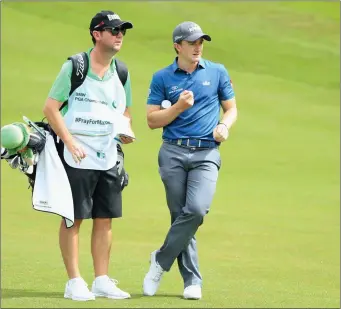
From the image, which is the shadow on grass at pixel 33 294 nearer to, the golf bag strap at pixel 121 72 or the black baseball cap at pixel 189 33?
the golf bag strap at pixel 121 72

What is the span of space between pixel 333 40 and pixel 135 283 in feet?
54.6

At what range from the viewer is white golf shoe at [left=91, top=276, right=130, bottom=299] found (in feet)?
23.1

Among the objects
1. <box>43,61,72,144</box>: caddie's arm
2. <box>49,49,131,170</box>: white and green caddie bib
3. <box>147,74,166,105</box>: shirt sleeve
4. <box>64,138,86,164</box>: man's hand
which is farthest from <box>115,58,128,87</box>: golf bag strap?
<box>64,138,86,164</box>: man's hand

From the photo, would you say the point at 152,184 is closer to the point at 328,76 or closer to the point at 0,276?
the point at 0,276

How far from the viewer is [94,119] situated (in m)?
6.98

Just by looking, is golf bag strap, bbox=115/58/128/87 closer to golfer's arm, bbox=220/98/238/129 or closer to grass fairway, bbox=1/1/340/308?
golfer's arm, bbox=220/98/238/129

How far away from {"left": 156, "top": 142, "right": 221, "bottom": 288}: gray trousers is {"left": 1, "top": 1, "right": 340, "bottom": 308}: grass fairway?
0.96ft

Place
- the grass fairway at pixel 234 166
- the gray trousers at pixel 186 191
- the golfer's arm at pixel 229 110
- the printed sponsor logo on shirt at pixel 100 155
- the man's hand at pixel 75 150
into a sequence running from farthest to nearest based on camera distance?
the grass fairway at pixel 234 166
the golfer's arm at pixel 229 110
the gray trousers at pixel 186 191
the printed sponsor logo on shirt at pixel 100 155
the man's hand at pixel 75 150

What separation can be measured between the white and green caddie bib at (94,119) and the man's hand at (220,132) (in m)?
0.63

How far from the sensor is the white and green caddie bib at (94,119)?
6961mm

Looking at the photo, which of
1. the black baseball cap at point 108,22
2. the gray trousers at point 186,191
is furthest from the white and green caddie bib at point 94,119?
the gray trousers at point 186,191

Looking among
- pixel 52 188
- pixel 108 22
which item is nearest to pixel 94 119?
Answer: pixel 52 188

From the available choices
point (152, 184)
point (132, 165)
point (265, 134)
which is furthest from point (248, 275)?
point (265, 134)

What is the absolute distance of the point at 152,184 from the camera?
14.2 metres
